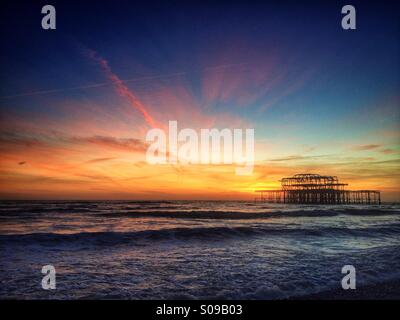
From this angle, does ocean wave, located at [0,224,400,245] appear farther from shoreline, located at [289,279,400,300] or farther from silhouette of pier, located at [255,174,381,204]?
silhouette of pier, located at [255,174,381,204]

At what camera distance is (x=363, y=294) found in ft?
14.8

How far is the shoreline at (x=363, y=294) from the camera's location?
4359 millimetres

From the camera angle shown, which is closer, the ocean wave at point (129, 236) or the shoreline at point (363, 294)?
the shoreline at point (363, 294)

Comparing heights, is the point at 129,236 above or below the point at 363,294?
below

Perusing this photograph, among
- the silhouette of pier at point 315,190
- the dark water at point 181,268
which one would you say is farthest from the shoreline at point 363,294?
the silhouette of pier at point 315,190

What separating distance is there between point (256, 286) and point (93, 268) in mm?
3486

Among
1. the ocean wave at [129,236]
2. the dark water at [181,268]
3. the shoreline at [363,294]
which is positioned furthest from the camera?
the ocean wave at [129,236]

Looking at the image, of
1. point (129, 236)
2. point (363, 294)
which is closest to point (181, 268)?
point (363, 294)

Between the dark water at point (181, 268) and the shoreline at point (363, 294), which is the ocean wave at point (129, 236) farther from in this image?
the shoreline at point (363, 294)

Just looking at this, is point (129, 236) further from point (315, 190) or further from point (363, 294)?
point (315, 190)
